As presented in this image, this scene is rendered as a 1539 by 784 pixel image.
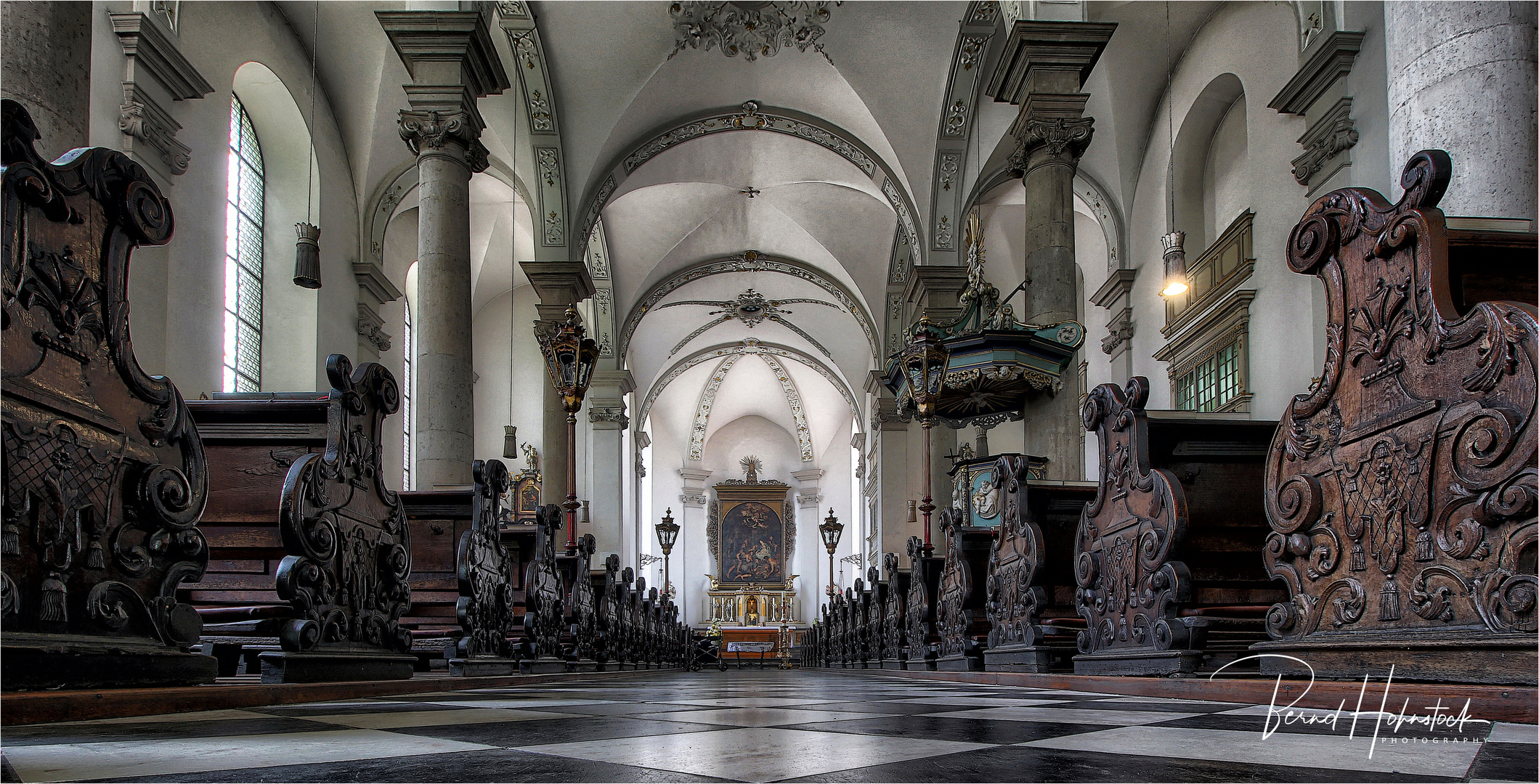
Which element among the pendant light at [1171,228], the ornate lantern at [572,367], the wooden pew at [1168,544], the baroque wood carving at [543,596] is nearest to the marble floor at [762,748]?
the wooden pew at [1168,544]

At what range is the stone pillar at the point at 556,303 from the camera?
13665 millimetres

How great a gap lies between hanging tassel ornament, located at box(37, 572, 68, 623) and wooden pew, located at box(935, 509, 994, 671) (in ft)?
14.6

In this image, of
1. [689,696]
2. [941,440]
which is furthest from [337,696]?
[941,440]

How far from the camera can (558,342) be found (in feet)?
28.4

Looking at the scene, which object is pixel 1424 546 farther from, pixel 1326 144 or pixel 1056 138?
pixel 1326 144

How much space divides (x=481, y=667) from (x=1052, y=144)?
6.52 m

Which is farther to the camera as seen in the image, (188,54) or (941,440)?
(941,440)

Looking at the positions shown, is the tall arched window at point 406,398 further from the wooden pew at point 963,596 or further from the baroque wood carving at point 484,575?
the wooden pew at point 963,596

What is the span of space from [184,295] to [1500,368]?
10748 millimetres

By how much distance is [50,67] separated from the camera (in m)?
3.47

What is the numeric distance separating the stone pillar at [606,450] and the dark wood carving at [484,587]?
1472cm

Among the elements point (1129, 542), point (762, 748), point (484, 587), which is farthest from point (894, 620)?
point (762, 748)

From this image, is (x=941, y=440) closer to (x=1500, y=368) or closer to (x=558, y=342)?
(x=558, y=342)

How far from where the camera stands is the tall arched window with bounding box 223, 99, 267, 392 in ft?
39.2
